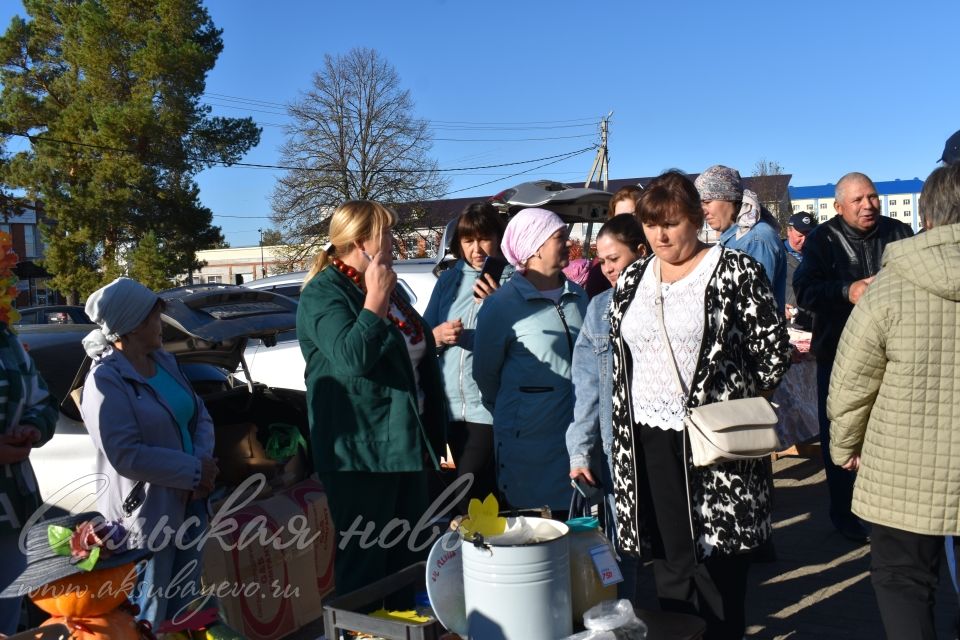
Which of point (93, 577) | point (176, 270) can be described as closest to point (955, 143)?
point (93, 577)

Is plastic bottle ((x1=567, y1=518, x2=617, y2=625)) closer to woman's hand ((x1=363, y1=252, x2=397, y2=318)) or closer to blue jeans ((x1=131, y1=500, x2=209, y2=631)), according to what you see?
woman's hand ((x1=363, y1=252, x2=397, y2=318))

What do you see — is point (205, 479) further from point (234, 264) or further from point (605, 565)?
point (234, 264)

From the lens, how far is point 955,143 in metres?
4.09

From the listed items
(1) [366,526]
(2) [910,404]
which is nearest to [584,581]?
(1) [366,526]

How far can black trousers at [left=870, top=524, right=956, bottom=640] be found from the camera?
2.90 metres

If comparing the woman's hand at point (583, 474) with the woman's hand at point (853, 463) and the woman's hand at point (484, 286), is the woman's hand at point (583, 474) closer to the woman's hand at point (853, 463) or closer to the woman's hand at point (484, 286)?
the woman's hand at point (853, 463)

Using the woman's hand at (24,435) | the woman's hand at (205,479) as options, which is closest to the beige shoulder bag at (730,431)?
the woman's hand at (205,479)

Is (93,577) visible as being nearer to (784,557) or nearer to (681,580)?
(681,580)

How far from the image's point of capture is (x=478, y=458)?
438 cm

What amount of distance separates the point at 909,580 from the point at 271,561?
2.88 meters

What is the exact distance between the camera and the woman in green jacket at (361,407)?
11.1 ft

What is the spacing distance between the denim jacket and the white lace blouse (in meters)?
0.26

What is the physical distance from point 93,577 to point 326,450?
1190 mm

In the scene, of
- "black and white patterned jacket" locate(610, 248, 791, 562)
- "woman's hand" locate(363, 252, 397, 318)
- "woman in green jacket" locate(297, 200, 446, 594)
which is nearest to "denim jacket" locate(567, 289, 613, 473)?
"black and white patterned jacket" locate(610, 248, 791, 562)
